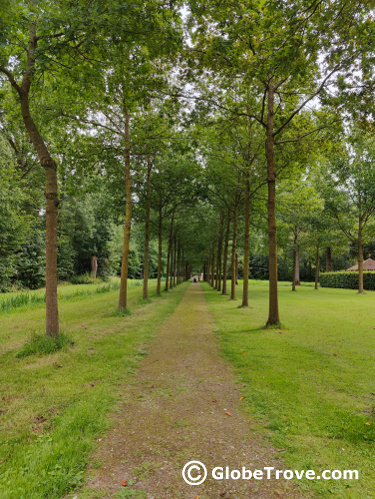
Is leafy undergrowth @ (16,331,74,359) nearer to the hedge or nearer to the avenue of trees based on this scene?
the avenue of trees

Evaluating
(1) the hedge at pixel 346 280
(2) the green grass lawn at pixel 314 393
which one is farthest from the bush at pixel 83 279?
(2) the green grass lawn at pixel 314 393

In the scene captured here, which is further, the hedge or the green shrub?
the hedge

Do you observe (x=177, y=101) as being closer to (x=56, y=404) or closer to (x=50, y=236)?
(x=50, y=236)

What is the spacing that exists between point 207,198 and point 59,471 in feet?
63.2

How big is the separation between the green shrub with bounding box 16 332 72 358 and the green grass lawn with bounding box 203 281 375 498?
12.7 ft

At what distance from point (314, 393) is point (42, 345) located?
5640mm

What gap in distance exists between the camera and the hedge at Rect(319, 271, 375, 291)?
32.4 meters

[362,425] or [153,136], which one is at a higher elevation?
[153,136]

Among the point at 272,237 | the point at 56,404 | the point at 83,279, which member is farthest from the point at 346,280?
the point at 56,404

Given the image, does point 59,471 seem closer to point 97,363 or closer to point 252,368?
point 97,363

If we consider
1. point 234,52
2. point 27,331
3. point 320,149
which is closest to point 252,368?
point 27,331

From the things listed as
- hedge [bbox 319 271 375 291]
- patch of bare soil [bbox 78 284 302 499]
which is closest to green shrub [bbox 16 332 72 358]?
patch of bare soil [bbox 78 284 302 499]

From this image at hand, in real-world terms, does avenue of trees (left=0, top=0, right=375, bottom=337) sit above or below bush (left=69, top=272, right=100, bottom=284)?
above

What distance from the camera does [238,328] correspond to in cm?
1048
